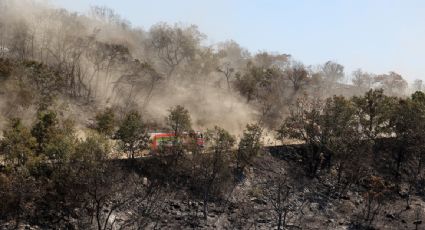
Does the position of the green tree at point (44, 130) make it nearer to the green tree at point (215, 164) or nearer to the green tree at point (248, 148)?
the green tree at point (215, 164)

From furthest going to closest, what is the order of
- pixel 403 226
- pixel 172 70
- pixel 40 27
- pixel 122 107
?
pixel 172 70
pixel 40 27
pixel 122 107
pixel 403 226

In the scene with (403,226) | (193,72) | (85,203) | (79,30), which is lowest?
(403,226)

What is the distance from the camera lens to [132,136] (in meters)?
33.2

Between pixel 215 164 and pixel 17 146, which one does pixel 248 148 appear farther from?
pixel 17 146

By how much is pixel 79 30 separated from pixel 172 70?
13.5 meters

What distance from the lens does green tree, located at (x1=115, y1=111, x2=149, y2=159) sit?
109ft

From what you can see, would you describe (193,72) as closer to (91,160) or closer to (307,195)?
(307,195)

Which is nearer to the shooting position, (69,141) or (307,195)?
(69,141)

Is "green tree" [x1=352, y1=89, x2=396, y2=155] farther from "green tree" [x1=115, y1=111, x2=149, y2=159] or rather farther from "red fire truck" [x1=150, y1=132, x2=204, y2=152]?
"green tree" [x1=115, y1=111, x2=149, y2=159]

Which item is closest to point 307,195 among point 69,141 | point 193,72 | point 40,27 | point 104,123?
point 104,123

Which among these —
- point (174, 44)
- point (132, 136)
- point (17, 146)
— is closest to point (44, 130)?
point (17, 146)

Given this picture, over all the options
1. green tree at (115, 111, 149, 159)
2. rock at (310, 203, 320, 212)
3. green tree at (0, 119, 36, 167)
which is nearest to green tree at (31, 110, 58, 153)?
green tree at (0, 119, 36, 167)

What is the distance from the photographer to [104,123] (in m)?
35.2

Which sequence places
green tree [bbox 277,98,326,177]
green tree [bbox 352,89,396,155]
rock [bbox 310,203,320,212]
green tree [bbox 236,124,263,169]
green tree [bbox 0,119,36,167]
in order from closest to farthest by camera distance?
green tree [bbox 0,119,36,167] → rock [bbox 310,203,320,212] → green tree [bbox 236,124,263,169] → green tree [bbox 277,98,326,177] → green tree [bbox 352,89,396,155]
